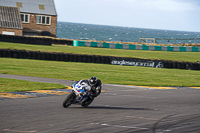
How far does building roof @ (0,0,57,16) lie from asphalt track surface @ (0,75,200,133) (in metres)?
53.1

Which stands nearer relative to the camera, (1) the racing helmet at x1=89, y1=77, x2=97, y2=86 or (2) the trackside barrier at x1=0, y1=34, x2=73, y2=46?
(1) the racing helmet at x1=89, y1=77, x2=97, y2=86

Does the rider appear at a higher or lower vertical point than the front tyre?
higher

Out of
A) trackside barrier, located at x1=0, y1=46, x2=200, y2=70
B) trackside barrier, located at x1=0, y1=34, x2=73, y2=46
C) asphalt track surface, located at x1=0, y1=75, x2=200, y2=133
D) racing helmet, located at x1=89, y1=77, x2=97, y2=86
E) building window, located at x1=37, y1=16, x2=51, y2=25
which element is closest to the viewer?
asphalt track surface, located at x1=0, y1=75, x2=200, y2=133

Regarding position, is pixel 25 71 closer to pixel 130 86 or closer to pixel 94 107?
pixel 130 86

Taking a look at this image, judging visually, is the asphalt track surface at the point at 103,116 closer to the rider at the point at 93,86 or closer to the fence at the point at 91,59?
the rider at the point at 93,86

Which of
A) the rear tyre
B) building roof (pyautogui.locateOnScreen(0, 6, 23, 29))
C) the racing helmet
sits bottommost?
the rear tyre

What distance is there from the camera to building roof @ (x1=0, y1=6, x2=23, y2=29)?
189ft

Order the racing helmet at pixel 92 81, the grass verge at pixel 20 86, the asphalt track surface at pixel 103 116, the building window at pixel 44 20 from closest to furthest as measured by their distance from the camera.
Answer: the asphalt track surface at pixel 103 116, the racing helmet at pixel 92 81, the grass verge at pixel 20 86, the building window at pixel 44 20

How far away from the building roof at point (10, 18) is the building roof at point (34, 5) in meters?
4.04

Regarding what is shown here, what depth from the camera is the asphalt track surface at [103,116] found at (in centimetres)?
841

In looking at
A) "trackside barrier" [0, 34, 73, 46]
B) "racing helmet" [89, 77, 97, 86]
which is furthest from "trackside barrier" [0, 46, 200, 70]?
"racing helmet" [89, 77, 97, 86]

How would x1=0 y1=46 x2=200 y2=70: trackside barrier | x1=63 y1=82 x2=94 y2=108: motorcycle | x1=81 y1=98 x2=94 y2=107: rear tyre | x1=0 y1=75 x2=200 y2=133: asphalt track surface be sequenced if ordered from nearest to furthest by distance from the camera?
x1=0 y1=75 x2=200 y2=133: asphalt track surface → x1=63 y1=82 x2=94 y2=108: motorcycle → x1=81 y1=98 x2=94 y2=107: rear tyre → x1=0 y1=46 x2=200 y2=70: trackside barrier

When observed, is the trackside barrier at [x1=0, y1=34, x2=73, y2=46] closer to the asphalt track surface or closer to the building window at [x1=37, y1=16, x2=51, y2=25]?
the building window at [x1=37, y1=16, x2=51, y2=25]

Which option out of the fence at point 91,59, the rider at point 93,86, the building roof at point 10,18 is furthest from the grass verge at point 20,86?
the building roof at point 10,18
